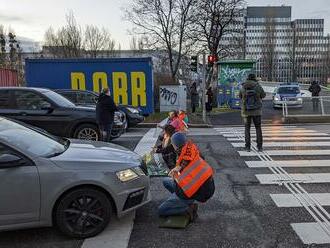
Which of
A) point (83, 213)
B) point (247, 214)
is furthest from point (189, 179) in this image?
point (83, 213)

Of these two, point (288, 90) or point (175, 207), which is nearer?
point (175, 207)

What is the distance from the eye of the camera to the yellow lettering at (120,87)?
21078 millimetres

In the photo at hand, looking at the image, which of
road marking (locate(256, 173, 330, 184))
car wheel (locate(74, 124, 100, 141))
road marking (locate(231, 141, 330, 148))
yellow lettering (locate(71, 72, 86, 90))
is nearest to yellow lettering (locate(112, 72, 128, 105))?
yellow lettering (locate(71, 72, 86, 90))

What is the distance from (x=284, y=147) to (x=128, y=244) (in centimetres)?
749

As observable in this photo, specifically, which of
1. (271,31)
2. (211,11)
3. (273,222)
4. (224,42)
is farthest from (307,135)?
(271,31)

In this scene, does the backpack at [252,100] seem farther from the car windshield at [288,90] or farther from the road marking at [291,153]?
the car windshield at [288,90]

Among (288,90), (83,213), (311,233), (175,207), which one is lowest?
(311,233)

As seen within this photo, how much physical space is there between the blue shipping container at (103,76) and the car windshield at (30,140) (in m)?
14.9

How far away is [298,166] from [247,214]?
137 inches

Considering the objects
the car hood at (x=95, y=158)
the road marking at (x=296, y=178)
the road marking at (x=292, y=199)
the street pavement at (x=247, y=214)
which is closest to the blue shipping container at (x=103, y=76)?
the street pavement at (x=247, y=214)

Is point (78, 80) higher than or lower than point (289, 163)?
higher

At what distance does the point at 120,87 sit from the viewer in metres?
21.2

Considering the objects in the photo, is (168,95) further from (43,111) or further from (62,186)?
(62,186)

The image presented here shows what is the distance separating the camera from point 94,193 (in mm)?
5262
